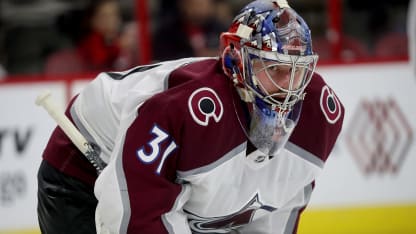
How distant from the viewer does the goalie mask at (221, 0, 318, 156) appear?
80.6 inches

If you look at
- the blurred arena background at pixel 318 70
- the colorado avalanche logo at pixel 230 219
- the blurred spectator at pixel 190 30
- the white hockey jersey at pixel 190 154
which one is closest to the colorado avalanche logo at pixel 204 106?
the white hockey jersey at pixel 190 154

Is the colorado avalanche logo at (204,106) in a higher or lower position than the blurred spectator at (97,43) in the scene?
higher

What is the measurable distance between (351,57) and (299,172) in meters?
2.34

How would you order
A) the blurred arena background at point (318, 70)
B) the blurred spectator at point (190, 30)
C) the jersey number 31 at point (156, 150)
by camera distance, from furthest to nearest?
the blurred spectator at point (190, 30) → the blurred arena background at point (318, 70) → the jersey number 31 at point (156, 150)

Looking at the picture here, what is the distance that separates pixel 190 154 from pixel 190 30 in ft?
8.24

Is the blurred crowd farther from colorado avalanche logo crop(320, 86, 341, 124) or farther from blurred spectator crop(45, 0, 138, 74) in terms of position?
colorado avalanche logo crop(320, 86, 341, 124)

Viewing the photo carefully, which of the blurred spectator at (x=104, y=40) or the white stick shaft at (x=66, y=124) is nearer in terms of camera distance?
the white stick shaft at (x=66, y=124)

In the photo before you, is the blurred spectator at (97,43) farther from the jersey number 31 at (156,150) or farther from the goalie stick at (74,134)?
the jersey number 31 at (156,150)

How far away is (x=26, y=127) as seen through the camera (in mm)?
4129

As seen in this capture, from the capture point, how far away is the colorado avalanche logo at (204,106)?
2.01 m

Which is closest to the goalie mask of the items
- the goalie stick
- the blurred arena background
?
the goalie stick

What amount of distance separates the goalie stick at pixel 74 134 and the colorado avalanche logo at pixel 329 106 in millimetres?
548

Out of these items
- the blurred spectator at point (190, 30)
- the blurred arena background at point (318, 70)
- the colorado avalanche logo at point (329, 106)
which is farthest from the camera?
Answer: the blurred spectator at point (190, 30)

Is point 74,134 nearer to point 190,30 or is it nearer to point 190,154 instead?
point 190,154
